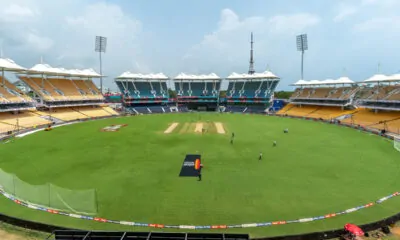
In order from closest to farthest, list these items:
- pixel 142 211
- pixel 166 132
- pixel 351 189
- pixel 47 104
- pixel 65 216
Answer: pixel 65 216 < pixel 142 211 < pixel 351 189 < pixel 166 132 < pixel 47 104

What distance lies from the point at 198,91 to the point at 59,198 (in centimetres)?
8031

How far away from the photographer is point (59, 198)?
15789 millimetres

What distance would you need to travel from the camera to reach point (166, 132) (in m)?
45.4

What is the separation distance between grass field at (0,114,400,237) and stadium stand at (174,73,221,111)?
53.0 meters

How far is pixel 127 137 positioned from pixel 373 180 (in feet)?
105

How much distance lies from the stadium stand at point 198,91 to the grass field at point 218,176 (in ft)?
174

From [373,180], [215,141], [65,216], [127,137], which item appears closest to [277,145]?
[215,141]

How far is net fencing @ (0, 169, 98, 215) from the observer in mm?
15609

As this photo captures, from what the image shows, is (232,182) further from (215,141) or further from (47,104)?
(47,104)

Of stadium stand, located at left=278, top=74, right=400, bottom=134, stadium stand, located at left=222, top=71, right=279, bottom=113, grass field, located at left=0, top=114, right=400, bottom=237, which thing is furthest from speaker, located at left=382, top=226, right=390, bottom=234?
stadium stand, located at left=222, top=71, right=279, bottom=113

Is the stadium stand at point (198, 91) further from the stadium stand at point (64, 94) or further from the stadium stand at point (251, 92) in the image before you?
the stadium stand at point (64, 94)

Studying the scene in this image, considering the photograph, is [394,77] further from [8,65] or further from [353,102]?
[8,65]

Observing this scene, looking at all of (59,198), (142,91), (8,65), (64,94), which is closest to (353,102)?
(142,91)

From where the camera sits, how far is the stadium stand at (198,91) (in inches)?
3637
